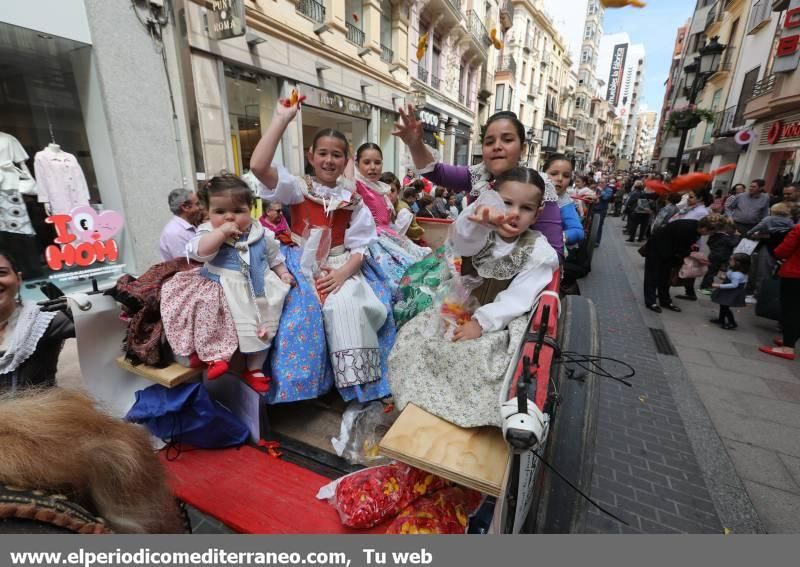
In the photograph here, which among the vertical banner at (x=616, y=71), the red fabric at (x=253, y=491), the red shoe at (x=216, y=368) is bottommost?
the red fabric at (x=253, y=491)

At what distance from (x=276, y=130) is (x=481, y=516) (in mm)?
2026

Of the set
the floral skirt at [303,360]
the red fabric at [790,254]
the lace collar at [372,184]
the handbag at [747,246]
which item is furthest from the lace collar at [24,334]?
the handbag at [747,246]

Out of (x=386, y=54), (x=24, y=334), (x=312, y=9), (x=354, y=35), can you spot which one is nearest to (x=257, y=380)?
(x=24, y=334)

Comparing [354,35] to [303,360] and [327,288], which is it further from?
[303,360]

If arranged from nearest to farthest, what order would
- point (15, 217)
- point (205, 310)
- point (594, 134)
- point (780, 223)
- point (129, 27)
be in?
point (205, 310), point (15, 217), point (129, 27), point (780, 223), point (594, 134)

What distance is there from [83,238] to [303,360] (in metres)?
4.59

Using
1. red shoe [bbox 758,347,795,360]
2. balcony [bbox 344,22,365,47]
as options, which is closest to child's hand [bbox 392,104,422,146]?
red shoe [bbox 758,347,795,360]

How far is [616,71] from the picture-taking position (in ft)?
188

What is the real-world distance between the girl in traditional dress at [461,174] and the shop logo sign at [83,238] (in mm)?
4466

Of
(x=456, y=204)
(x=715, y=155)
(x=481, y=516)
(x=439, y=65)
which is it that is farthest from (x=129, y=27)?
(x=715, y=155)

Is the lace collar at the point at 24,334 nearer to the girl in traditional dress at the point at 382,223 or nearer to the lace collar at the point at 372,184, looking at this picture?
the girl in traditional dress at the point at 382,223

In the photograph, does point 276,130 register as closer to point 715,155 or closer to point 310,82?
point 310,82

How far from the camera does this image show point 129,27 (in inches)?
188

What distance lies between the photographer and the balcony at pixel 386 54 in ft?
36.2
